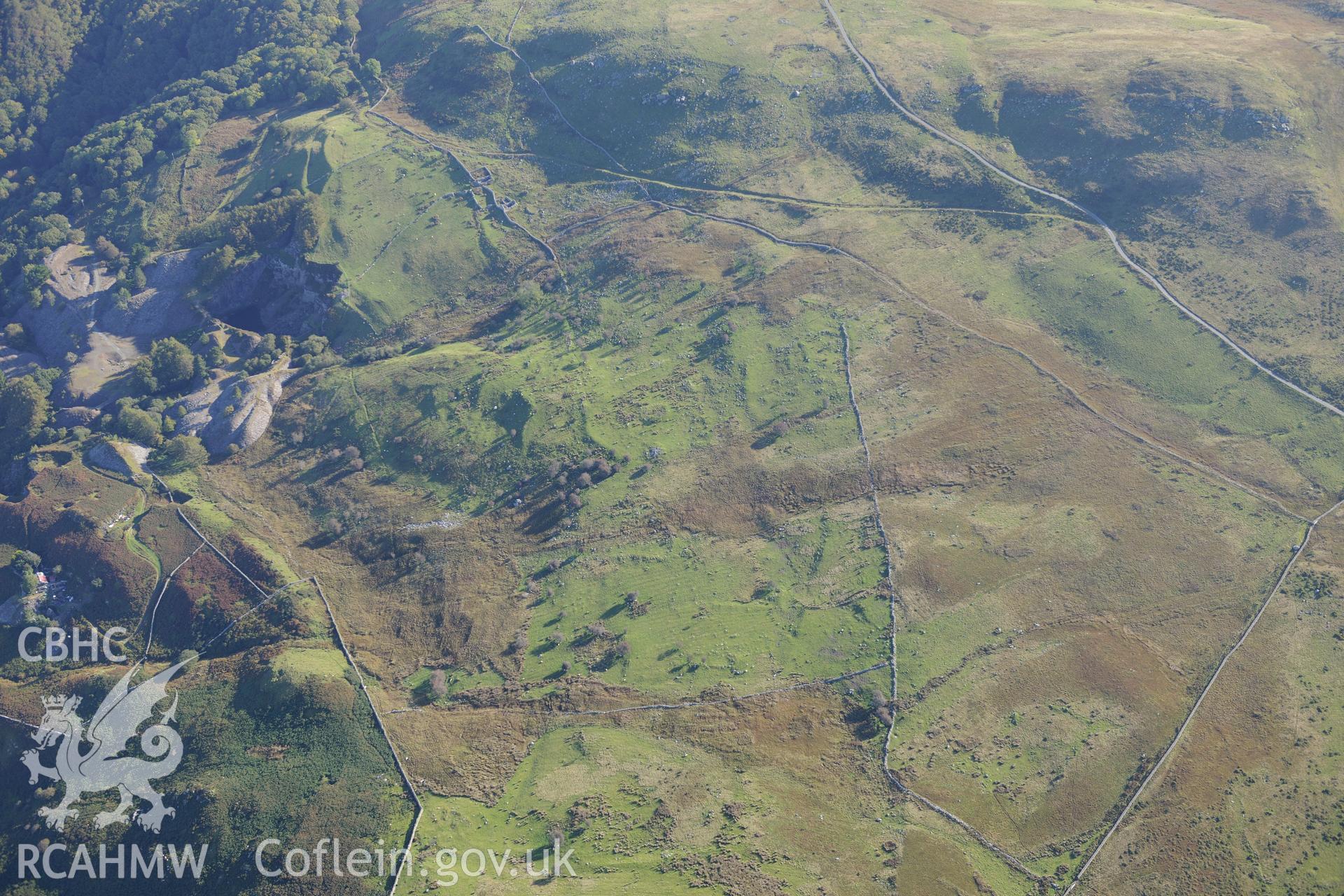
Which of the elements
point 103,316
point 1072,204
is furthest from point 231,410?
point 1072,204

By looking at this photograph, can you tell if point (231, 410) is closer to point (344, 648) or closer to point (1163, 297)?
point (344, 648)

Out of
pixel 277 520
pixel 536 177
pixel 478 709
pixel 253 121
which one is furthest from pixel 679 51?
pixel 478 709

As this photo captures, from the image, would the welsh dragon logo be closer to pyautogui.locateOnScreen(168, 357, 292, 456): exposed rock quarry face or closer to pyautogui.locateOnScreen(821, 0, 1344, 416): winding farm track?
pyautogui.locateOnScreen(168, 357, 292, 456): exposed rock quarry face

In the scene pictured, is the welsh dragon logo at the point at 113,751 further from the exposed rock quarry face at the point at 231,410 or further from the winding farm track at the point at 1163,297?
the winding farm track at the point at 1163,297

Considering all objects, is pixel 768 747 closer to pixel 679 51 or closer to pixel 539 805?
pixel 539 805

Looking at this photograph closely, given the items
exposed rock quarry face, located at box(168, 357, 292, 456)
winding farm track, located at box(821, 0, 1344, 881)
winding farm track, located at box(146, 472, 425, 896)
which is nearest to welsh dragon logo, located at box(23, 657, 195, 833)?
winding farm track, located at box(146, 472, 425, 896)

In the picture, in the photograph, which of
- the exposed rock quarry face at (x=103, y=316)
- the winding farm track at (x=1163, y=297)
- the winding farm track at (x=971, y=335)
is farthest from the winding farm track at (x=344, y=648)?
the winding farm track at (x=1163, y=297)
